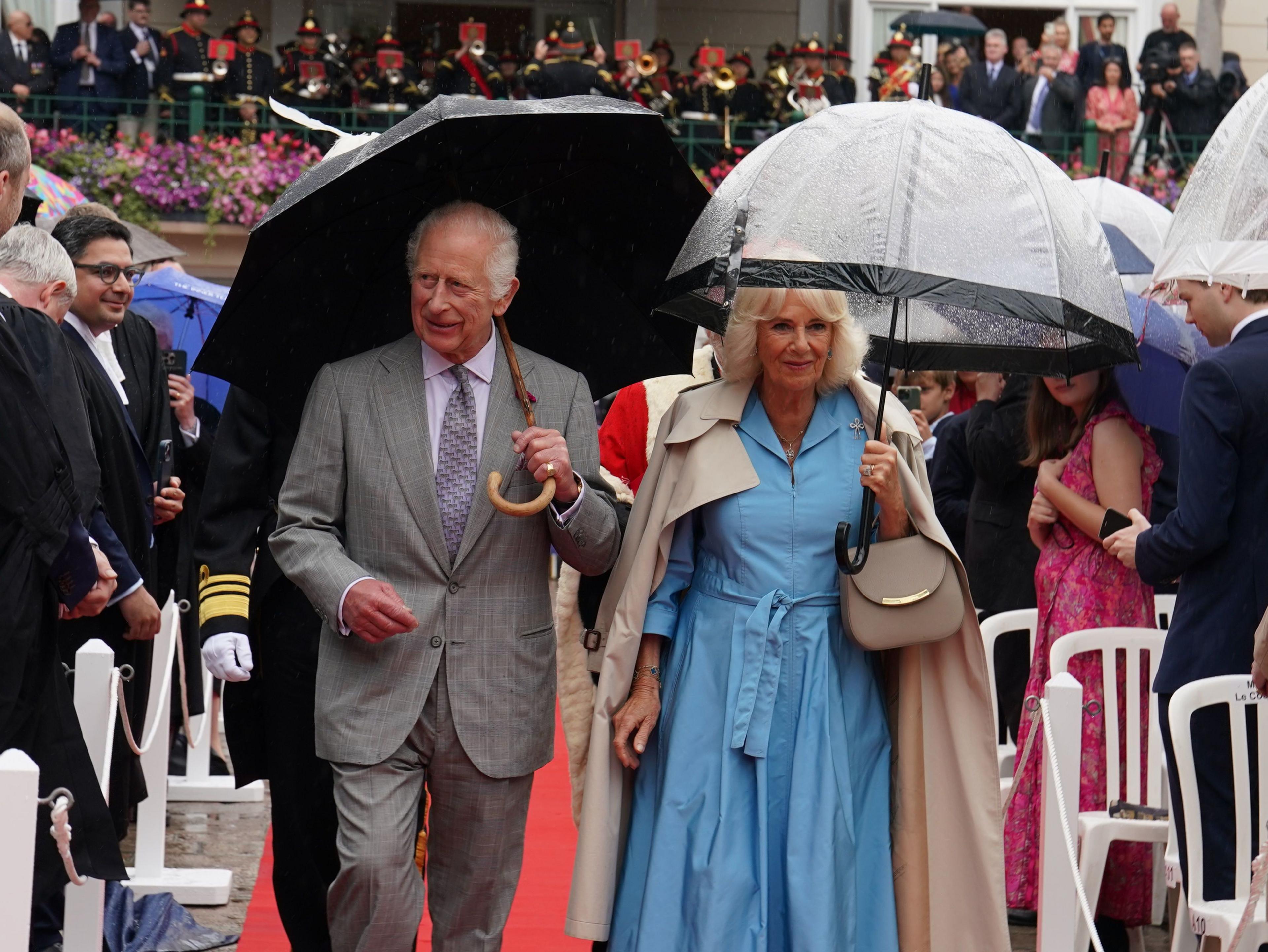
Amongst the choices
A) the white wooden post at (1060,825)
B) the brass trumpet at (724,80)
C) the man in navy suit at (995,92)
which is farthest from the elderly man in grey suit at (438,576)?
the man in navy suit at (995,92)

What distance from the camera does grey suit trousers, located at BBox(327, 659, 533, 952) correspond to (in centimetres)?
338

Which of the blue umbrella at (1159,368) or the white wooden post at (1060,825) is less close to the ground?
the blue umbrella at (1159,368)

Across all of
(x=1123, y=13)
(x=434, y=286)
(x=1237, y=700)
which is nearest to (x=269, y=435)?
(x=434, y=286)

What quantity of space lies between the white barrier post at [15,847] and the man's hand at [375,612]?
37.1 inches

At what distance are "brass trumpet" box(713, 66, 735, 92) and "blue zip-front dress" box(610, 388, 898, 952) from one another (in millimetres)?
15417

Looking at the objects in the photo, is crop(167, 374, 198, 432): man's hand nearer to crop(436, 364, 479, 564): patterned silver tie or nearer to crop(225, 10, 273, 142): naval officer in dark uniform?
crop(436, 364, 479, 564): patterned silver tie

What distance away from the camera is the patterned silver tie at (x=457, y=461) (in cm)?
349

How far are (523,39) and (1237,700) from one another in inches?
751

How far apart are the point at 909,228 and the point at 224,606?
1.71 metres

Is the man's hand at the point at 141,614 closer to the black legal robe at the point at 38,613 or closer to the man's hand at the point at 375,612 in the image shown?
the black legal robe at the point at 38,613

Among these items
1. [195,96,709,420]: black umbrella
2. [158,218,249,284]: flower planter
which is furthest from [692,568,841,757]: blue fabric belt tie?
[158,218,249,284]: flower planter

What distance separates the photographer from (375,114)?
1797 centimetres

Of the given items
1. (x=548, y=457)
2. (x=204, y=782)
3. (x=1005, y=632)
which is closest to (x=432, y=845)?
(x=548, y=457)

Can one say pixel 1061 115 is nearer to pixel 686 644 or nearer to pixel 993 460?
pixel 993 460
